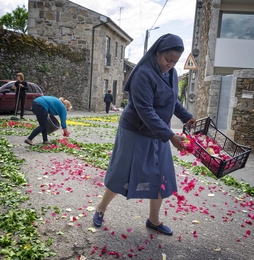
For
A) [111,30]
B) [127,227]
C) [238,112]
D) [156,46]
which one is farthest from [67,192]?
[111,30]

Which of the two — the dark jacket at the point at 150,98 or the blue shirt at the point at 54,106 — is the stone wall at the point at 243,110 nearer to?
the blue shirt at the point at 54,106

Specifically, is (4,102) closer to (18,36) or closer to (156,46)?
(18,36)

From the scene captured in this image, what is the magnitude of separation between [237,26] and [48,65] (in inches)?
463

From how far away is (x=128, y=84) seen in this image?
2600 millimetres

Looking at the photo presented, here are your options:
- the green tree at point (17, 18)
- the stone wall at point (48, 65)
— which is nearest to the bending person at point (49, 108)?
the stone wall at point (48, 65)

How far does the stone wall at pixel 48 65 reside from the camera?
1516cm

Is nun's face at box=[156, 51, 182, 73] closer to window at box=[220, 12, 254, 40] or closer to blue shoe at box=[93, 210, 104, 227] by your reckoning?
blue shoe at box=[93, 210, 104, 227]

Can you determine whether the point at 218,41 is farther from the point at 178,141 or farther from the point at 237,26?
the point at 178,141

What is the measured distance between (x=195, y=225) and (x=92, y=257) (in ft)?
4.60

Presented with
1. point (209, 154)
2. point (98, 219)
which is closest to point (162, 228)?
point (98, 219)

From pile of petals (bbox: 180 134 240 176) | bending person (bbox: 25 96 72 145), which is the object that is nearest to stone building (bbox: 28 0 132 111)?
bending person (bbox: 25 96 72 145)

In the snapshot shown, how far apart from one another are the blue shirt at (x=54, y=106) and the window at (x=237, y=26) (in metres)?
12.6

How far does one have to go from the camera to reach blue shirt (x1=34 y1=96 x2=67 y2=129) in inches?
241

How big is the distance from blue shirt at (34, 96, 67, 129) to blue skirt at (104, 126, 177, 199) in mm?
3623
